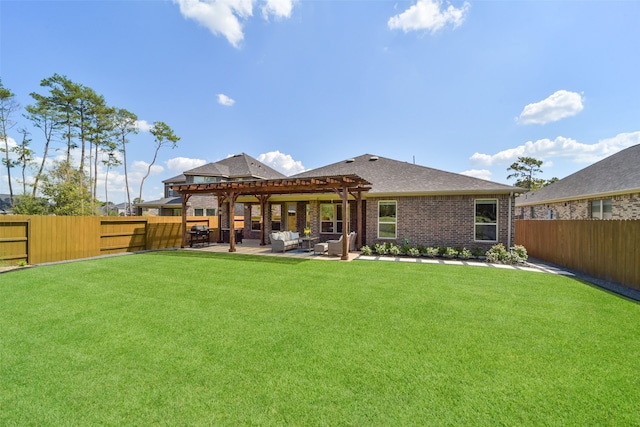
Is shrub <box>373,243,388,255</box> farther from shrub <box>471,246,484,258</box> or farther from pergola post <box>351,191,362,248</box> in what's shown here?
shrub <box>471,246,484,258</box>

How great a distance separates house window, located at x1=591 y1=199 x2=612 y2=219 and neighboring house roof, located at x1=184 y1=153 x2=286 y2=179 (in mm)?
23113

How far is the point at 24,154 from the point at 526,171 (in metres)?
60.0

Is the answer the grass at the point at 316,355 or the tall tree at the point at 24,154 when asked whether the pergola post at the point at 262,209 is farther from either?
the tall tree at the point at 24,154

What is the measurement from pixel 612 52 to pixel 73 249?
22.1 m

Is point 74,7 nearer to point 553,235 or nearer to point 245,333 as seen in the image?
point 245,333

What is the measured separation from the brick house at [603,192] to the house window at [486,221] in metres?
4.85

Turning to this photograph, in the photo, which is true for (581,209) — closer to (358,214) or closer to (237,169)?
(358,214)

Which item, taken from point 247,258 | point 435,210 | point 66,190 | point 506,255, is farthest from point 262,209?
point 66,190

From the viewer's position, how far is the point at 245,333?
407cm

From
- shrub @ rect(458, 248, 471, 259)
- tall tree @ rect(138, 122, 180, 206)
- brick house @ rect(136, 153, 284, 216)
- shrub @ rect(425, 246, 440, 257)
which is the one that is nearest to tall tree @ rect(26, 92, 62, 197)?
brick house @ rect(136, 153, 284, 216)

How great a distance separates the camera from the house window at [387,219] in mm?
12984

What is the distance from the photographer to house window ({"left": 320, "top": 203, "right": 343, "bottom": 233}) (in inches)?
585

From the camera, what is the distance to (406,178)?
13.8 m

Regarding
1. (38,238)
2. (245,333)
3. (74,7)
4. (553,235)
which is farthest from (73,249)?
(553,235)
